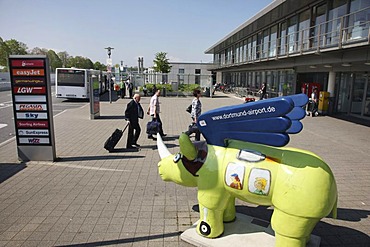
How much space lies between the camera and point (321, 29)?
14492 millimetres

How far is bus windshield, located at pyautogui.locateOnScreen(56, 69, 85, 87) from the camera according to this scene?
68.3 ft

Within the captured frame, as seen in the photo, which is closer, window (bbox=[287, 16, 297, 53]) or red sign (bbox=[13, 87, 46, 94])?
red sign (bbox=[13, 87, 46, 94])

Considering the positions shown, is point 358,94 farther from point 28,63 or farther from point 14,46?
point 14,46

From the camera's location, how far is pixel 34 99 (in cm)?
664

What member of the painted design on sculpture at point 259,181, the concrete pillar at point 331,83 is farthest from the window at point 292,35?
the painted design on sculpture at point 259,181

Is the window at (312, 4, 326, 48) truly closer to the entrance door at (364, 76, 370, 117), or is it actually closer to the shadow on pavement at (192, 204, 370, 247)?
the entrance door at (364, 76, 370, 117)

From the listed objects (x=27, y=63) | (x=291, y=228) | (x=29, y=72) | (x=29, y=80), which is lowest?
(x=291, y=228)

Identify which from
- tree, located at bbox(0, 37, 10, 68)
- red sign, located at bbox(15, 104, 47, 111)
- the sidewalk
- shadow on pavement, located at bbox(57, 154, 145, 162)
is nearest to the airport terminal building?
the sidewalk

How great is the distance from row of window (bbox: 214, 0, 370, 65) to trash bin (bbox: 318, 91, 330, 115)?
268 cm

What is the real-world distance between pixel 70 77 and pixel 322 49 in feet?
57.0

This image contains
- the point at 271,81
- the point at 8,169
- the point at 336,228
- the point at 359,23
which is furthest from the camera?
the point at 271,81

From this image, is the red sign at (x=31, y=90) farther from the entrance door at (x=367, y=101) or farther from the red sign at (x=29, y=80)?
the entrance door at (x=367, y=101)

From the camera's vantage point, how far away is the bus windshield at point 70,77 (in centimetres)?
2081

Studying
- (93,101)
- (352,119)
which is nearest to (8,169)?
(93,101)
